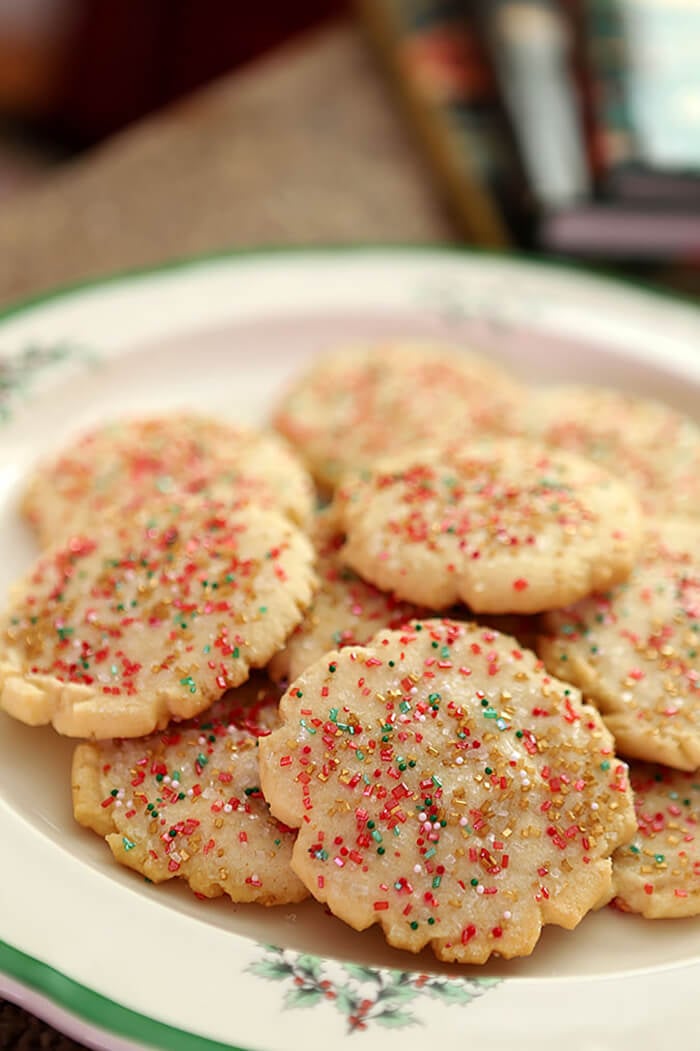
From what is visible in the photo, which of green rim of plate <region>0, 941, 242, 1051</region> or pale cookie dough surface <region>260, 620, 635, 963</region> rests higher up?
green rim of plate <region>0, 941, 242, 1051</region>

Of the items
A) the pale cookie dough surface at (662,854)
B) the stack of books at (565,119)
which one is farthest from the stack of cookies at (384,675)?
the stack of books at (565,119)

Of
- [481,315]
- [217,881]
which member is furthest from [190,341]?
[217,881]

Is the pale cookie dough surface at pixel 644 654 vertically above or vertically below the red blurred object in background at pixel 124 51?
below

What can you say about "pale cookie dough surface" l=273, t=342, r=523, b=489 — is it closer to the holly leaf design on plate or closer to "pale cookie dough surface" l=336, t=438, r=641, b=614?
"pale cookie dough surface" l=336, t=438, r=641, b=614

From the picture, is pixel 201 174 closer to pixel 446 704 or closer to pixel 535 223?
pixel 535 223

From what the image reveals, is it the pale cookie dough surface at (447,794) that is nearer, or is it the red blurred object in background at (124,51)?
the pale cookie dough surface at (447,794)

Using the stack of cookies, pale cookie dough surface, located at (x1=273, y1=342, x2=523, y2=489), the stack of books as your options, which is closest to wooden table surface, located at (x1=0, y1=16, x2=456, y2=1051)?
the stack of books

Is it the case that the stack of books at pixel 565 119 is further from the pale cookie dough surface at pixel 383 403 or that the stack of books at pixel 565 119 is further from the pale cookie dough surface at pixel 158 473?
the pale cookie dough surface at pixel 158 473

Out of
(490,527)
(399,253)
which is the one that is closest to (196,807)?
(490,527)
